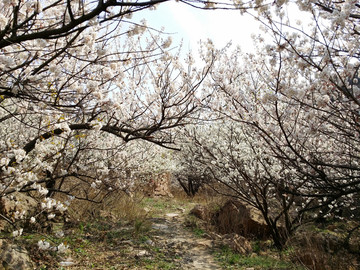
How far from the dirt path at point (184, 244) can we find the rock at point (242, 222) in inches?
41.0

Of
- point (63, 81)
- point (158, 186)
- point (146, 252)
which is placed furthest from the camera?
point (158, 186)

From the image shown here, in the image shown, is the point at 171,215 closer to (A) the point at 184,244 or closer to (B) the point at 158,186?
(A) the point at 184,244

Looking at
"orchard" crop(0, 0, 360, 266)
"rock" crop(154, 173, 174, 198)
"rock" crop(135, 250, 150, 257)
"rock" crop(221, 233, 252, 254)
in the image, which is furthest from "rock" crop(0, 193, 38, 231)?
"rock" crop(154, 173, 174, 198)

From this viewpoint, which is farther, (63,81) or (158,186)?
(158,186)

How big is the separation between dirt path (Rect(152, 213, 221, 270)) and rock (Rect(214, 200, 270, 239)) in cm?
104

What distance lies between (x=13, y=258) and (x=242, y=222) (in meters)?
6.27

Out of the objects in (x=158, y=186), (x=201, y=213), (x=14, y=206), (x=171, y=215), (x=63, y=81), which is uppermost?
(x=63, y=81)

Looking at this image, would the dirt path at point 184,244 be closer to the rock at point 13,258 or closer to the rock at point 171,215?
the rock at point 171,215

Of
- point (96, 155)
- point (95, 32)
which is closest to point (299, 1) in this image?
point (95, 32)

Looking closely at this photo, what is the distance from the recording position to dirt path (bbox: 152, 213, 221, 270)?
651cm

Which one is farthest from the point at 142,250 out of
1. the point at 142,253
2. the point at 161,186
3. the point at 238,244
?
the point at 161,186

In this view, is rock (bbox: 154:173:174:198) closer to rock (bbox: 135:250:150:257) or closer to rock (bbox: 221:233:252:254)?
rock (bbox: 221:233:252:254)

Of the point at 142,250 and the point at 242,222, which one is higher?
the point at 242,222

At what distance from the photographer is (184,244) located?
7.87 m
